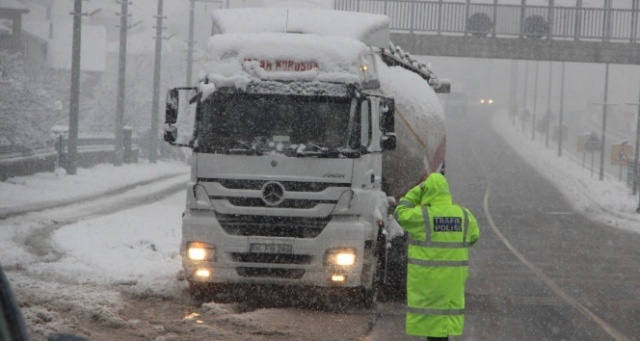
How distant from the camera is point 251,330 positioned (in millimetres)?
10500

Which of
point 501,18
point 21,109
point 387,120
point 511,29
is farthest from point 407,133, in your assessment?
point 511,29

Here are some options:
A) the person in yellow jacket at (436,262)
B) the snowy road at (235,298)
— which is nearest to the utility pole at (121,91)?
the snowy road at (235,298)

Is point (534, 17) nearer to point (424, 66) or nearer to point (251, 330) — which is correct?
point (424, 66)

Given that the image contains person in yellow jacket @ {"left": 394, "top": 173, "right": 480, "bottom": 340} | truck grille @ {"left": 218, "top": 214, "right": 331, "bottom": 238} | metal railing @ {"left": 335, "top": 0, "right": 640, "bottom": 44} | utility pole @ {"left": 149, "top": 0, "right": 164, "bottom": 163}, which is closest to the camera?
person in yellow jacket @ {"left": 394, "top": 173, "right": 480, "bottom": 340}

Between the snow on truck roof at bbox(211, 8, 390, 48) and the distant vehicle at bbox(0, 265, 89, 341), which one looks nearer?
the distant vehicle at bbox(0, 265, 89, 341)

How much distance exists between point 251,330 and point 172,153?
49.0 metres

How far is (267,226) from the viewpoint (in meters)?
11.9

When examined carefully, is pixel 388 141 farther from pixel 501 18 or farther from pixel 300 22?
pixel 501 18

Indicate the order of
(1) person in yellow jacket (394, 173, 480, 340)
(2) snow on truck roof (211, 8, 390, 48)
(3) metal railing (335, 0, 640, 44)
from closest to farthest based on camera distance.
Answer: (1) person in yellow jacket (394, 173, 480, 340), (2) snow on truck roof (211, 8, 390, 48), (3) metal railing (335, 0, 640, 44)

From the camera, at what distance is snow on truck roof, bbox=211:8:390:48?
42.9 ft

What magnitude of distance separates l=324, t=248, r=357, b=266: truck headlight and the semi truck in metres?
0.01

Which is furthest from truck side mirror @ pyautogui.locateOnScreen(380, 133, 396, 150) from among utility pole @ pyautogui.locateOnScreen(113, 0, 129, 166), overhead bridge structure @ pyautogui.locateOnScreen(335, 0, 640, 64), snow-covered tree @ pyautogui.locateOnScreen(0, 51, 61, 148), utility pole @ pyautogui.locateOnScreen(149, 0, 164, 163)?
utility pole @ pyautogui.locateOnScreen(149, 0, 164, 163)

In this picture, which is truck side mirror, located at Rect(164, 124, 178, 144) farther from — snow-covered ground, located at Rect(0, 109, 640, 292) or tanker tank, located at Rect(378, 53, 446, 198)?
tanker tank, located at Rect(378, 53, 446, 198)

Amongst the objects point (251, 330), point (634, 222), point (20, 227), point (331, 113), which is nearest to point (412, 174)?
point (331, 113)
